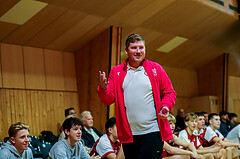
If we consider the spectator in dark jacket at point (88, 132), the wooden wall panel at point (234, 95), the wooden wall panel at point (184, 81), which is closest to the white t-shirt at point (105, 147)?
the spectator in dark jacket at point (88, 132)

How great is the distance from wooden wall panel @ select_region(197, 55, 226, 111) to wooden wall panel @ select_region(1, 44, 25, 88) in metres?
8.66

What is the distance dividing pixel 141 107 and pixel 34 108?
626 centimetres

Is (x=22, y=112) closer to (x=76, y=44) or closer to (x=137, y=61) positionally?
(x=76, y=44)

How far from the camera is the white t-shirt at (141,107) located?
2.71 m

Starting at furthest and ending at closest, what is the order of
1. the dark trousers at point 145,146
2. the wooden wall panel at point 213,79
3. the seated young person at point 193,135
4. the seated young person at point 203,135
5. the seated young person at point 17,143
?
the wooden wall panel at point 213,79 → the seated young person at point 203,135 → the seated young person at point 193,135 → the seated young person at point 17,143 → the dark trousers at point 145,146

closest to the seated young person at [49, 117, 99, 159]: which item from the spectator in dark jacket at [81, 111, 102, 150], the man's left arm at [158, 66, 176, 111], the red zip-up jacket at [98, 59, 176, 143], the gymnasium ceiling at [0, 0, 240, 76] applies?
the spectator in dark jacket at [81, 111, 102, 150]

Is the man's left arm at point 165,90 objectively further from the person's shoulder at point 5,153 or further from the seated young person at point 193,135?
the seated young person at point 193,135

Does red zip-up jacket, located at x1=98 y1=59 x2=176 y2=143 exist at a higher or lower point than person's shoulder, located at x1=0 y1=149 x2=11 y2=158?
higher

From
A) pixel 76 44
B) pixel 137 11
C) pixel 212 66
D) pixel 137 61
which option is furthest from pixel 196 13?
pixel 137 61

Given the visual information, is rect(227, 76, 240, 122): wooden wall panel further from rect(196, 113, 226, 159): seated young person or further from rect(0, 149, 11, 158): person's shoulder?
rect(0, 149, 11, 158): person's shoulder

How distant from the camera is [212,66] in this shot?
1453 centimetres

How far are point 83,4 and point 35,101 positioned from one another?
2677mm

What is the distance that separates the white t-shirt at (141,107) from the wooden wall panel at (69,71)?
685 centimetres

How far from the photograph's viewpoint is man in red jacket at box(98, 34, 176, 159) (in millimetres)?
2691
